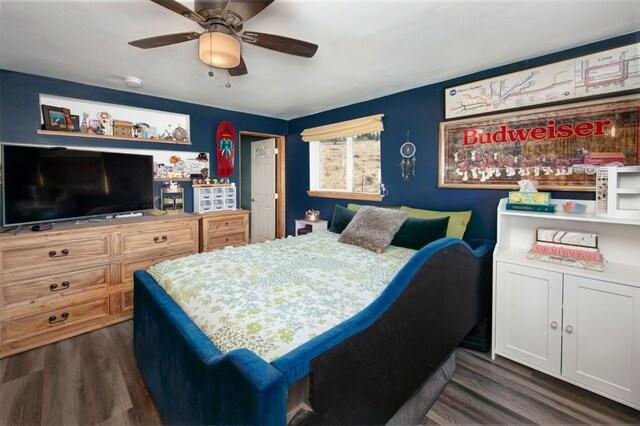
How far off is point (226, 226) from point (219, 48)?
8.04 feet

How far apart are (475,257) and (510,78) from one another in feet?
5.32

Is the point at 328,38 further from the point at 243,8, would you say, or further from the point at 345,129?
the point at 345,129

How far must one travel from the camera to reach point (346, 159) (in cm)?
414

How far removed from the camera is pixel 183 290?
165cm

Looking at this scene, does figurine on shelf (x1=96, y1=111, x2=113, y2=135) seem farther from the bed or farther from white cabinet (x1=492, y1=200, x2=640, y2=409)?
white cabinet (x1=492, y1=200, x2=640, y2=409)

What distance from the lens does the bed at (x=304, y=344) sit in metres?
0.95

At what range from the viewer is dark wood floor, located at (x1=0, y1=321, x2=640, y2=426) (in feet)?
5.43

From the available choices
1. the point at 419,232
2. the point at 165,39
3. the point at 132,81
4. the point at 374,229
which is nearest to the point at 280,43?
the point at 165,39

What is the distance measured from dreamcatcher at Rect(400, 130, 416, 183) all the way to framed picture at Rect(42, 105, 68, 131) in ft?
11.7

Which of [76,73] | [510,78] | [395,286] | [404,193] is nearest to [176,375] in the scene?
[395,286]

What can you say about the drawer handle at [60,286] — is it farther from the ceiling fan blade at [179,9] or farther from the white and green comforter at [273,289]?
the ceiling fan blade at [179,9]

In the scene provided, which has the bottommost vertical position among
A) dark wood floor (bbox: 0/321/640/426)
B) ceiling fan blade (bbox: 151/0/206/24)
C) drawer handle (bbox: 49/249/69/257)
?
dark wood floor (bbox: 0/321/640/426)

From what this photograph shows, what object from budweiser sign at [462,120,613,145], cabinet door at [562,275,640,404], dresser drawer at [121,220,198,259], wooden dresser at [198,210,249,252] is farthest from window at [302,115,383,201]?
cabinet door at [562,275,640,404]

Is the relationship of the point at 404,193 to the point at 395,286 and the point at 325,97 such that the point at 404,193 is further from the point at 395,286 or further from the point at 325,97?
the point at 395,286
